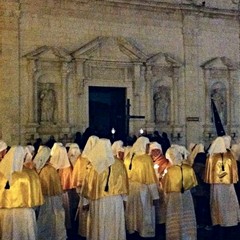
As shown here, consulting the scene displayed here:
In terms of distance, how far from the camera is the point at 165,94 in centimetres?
1911

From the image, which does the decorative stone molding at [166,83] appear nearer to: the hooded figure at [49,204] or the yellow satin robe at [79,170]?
the yellow satin robe at [79,170]

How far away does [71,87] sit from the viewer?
17.4 metres

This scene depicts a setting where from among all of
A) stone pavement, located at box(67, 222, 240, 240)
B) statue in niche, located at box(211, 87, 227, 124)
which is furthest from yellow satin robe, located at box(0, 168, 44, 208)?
statue in niche, located at box(211, 87, 227, 124)

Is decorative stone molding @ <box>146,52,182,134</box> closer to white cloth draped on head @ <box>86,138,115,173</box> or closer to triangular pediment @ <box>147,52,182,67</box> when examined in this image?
triangular pediment @ <box>147,52,182,67</box>

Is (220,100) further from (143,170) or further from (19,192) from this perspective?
(19,192)

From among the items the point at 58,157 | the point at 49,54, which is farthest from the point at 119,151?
the point at 49,54

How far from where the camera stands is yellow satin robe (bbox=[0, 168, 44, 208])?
8.36m

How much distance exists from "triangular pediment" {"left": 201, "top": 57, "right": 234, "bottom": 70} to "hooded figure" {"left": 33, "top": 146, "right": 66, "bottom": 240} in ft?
36.1

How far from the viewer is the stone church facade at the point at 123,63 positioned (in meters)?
16.6

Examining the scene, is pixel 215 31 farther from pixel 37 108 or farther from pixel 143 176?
pixel 143 176

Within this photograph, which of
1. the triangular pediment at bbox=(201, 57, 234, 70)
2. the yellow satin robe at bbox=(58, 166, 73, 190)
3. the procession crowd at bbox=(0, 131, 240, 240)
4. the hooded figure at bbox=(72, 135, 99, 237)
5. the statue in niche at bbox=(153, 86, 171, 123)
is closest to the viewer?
the procession crowd at bbox=(0, 131, 240, 240)

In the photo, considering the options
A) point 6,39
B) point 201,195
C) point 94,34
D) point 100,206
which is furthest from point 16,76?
point 100,206

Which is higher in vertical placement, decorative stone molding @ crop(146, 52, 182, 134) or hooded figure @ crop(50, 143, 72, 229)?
decorative stone molding @ crop(146, 52, 182, 134)

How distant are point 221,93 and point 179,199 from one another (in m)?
10.6
